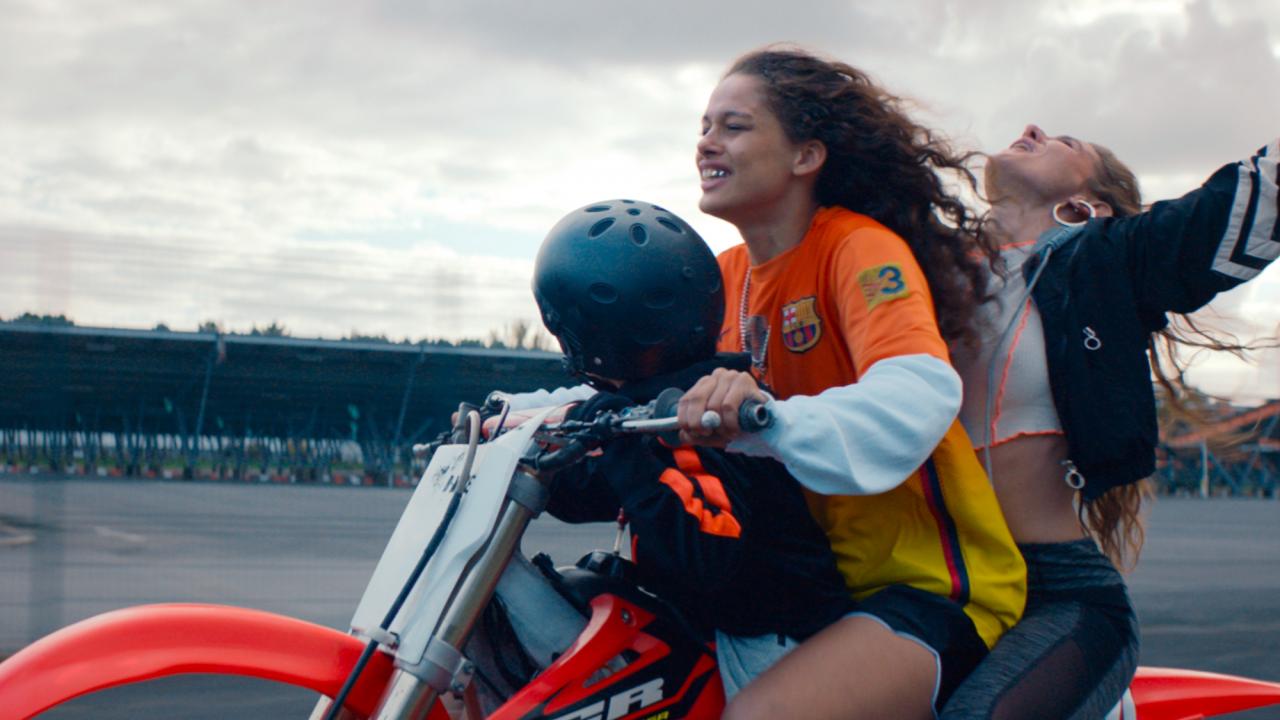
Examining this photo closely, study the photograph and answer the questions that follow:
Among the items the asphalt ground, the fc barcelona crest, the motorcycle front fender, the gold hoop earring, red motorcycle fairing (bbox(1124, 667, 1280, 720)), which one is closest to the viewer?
the motorcycle front fender

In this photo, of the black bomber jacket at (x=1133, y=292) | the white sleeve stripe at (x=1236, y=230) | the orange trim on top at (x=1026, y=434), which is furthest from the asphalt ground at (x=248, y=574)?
the white sleeve stripe at (x=1236, y=230)

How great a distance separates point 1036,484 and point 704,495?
0.87 meters

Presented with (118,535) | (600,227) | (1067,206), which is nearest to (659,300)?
(600,227)

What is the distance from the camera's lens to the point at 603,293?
2049 millimetres

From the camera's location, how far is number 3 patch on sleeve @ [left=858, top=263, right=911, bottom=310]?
214 cm

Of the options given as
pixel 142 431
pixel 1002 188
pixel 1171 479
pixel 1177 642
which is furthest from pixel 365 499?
pixel 1171 479

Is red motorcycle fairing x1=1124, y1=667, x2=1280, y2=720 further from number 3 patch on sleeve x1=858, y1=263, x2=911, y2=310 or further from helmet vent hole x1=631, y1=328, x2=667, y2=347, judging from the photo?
helmet vent hole x1=631, y1=328, x2=667, y2=347

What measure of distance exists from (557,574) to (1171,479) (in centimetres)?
4792

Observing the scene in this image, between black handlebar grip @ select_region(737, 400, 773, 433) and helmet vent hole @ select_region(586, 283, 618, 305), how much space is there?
0.34 meters

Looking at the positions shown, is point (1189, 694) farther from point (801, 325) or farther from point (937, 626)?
point (801, 325)

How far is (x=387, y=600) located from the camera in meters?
2.01

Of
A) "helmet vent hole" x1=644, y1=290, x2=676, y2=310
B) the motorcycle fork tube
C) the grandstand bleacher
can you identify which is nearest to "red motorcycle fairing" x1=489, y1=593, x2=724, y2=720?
the motorcycle fork tube

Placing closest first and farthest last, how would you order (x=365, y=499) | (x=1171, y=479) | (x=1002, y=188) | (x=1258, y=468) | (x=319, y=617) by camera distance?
(x=1002, y=188)
(x=319, y=617)
(x=365, y=499)
(x=1171, y=479)
(x=1258, y=468)

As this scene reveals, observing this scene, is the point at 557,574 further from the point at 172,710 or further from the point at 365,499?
the point at 365,499
